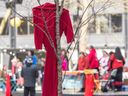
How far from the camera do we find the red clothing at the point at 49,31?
10766 millimetres


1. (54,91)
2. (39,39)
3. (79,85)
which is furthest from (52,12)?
(79,85)

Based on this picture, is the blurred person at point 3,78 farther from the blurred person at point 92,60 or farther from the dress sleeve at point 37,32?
the dress sleeve at point 37,32

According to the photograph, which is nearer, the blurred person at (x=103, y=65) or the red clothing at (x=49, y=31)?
the red clothing at (x=49, y=31)

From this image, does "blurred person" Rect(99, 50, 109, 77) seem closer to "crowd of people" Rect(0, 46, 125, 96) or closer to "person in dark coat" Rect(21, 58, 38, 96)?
"crowd of people" Rect(0, 46, 125, 96)

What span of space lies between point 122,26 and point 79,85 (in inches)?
1257

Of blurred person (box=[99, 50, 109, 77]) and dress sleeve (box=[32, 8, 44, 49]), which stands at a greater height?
dress sleeve (box=[32, 8, 44, 49])

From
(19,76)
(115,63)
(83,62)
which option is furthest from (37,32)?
(19,76)

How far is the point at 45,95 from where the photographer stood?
1191cm

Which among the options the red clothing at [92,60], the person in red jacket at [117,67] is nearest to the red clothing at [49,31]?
the person in red jacket at [117,67]

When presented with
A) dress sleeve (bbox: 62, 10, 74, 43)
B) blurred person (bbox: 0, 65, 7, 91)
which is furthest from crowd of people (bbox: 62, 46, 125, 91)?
dress sleeve (bbox: 62, 10, 74, 43)

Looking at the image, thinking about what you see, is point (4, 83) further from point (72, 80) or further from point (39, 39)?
point (39, 39)

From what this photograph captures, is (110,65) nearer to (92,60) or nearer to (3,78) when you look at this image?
(92,60)

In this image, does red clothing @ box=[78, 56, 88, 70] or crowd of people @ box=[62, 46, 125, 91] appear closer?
crowd of people @ box=[62, 46, 125, 91]

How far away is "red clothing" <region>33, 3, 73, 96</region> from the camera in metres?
10.8
